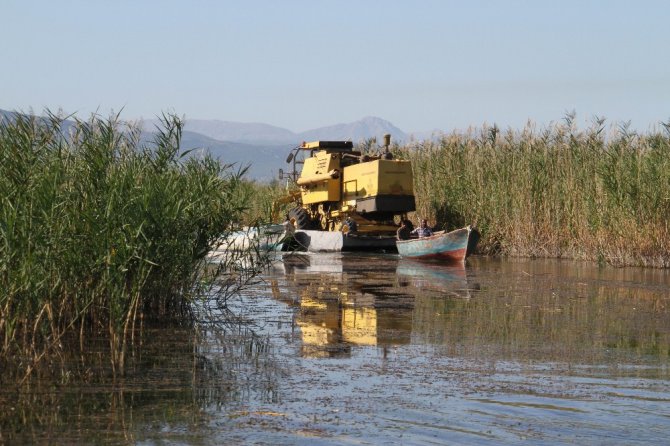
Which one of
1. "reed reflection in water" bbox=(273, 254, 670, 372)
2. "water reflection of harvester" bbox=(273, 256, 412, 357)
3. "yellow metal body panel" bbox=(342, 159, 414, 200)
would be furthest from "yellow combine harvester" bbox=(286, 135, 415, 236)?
"water reflection of harvester" bbox=(273, 256, 412, 357)

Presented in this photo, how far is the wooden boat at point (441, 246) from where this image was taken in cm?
2083

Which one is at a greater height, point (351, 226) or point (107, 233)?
point (351, 226)

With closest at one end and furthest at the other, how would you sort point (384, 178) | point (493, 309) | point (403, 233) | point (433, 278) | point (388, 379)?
point (388, 379) → point (493, 309) → point (433, 278) → point (403, 233) → point (384, 178)

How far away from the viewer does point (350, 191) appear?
81.1ft

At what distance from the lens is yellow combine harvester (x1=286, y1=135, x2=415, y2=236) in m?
23.5

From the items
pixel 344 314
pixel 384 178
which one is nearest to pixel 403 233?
pixel 384 178

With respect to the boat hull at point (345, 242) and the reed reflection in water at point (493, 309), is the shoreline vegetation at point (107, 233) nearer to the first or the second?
the reed reflection in water at point (493, 309)

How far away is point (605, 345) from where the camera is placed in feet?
33.3

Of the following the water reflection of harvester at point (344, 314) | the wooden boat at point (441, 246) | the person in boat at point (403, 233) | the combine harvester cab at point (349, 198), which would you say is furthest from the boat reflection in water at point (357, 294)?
the combine harvester cab at point (349, 198)

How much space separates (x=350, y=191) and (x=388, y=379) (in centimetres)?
1660

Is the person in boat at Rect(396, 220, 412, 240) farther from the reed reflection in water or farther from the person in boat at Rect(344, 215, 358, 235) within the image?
the reed reflection in water

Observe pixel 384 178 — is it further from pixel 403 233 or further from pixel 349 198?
pixel 349 198

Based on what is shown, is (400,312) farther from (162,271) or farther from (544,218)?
(544,218)

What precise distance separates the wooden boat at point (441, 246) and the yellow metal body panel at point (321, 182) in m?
Answer: 3.18
